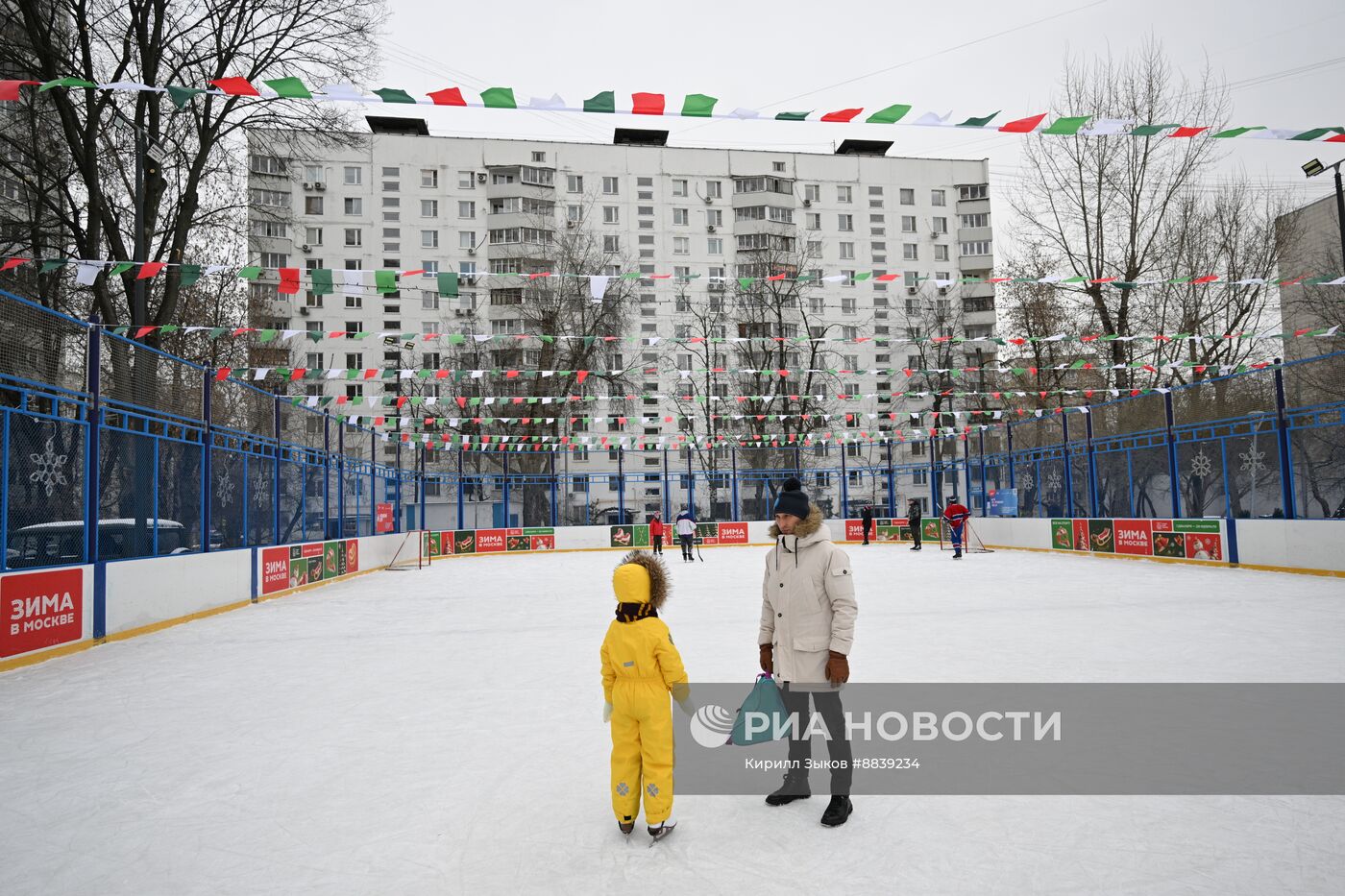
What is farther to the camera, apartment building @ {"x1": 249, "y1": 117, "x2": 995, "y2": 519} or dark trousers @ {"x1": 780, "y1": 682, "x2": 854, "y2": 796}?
apartment building @ {"x1": 249, "y1": 117, "x2": 995, "y2": 519}

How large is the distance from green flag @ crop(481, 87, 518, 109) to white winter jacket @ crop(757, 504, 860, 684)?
18.2 ft

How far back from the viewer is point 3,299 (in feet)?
25.7

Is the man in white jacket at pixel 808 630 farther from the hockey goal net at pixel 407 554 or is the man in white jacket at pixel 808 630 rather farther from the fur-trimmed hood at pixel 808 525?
the hockey goal net at pixel 407 554

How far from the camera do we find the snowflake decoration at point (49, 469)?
862cm

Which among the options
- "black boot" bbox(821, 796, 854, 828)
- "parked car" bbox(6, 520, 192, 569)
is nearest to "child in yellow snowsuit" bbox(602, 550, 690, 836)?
"black boot" bbox(821, 796, 854, 828)

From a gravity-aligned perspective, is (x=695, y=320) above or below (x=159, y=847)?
above

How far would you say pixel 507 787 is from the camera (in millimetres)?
4172

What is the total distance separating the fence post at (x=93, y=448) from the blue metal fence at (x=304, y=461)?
19 millimetres

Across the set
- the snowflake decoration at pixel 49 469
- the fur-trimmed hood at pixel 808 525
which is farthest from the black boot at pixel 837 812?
the snowflake decoration at pixel 49 469

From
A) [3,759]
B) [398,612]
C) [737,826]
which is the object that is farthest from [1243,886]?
[398,612]

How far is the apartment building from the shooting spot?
5209 centimetres

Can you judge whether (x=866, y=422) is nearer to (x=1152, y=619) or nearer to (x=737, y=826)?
(x=1152, y=619)

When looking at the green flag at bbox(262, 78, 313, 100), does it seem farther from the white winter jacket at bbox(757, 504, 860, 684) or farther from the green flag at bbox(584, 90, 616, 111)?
the white winter jacket at bbox(757, 504, 860, 684)

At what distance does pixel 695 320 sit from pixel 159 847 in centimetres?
5119
